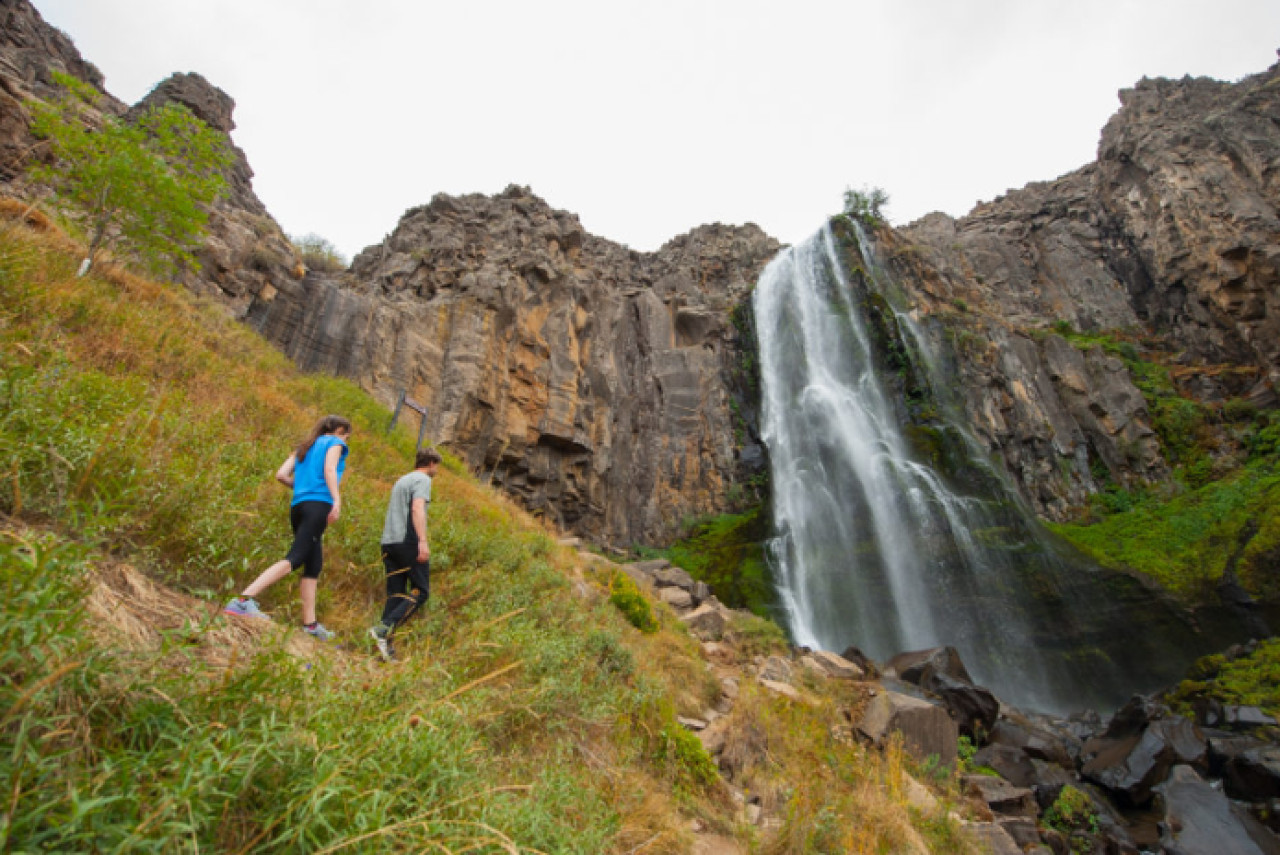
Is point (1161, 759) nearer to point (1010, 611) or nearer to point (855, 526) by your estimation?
point (1010, 611)

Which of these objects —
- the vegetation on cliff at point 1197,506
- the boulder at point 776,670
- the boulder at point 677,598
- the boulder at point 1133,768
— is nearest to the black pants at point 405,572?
the boulder at point 776,670

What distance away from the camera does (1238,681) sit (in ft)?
35.4

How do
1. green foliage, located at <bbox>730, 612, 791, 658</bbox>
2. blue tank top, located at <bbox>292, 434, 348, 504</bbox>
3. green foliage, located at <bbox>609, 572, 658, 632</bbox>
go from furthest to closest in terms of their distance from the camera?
green foliage, located at <bbox>730, 612, 791, 658</bbox>, green foliage, located at <bbox>609, 572, 658, 632</bbox>, blue tank top, located at <bbox>292, 434, 348, 504</bbox>

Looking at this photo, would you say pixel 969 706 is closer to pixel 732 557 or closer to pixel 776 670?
pixel 776 670

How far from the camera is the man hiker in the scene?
3730 millimetres

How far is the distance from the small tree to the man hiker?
580 cm

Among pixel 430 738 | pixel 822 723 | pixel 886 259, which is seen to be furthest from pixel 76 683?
pixel 886 259

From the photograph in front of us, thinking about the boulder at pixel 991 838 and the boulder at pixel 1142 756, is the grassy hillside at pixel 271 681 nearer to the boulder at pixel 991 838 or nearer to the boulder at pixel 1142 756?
the boulder at pixel 991 838

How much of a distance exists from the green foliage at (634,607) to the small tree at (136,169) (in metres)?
7.39

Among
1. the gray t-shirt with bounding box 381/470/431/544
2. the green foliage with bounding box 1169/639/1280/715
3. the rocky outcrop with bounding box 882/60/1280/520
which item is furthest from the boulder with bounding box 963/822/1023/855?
the rocky outcrop with bounding box 882/60/1280/520

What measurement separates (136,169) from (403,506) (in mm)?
6394

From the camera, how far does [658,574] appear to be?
12352 millimetres

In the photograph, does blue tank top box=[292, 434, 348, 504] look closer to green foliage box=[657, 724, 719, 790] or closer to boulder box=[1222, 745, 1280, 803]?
green foliage box=[657, 724, 719, 790]

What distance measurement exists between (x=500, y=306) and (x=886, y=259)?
19.9m
